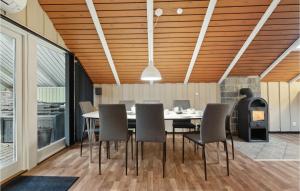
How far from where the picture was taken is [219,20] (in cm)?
385

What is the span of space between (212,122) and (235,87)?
3.29 m

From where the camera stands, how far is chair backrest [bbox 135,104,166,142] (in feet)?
9.87

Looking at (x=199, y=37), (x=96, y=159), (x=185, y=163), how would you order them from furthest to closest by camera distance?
(x=199, y=37), (x=96, y=159), (x=185, y=163)

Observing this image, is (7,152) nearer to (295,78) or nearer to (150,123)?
(150,123)

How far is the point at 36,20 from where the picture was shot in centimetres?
348

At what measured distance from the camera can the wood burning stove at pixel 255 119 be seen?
198 inches

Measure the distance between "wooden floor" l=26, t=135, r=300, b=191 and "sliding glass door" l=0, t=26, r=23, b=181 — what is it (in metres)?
0.35

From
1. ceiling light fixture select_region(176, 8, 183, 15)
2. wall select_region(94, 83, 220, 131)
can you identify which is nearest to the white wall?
wall select_region(94, 83, 220, 131)

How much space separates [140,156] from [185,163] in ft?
2.69

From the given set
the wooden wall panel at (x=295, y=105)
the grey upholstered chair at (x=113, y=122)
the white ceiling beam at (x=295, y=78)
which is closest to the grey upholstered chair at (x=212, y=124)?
the grey upholstered chair at (x=113, y=122)

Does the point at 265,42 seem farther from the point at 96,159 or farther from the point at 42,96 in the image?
the point at 42,96

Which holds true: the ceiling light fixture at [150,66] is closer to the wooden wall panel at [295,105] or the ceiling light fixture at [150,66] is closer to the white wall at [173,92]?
the white wall at [173,92]

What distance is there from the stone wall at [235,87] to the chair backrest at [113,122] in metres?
3.64

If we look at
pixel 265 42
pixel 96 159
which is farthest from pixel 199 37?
pixel 96 159
